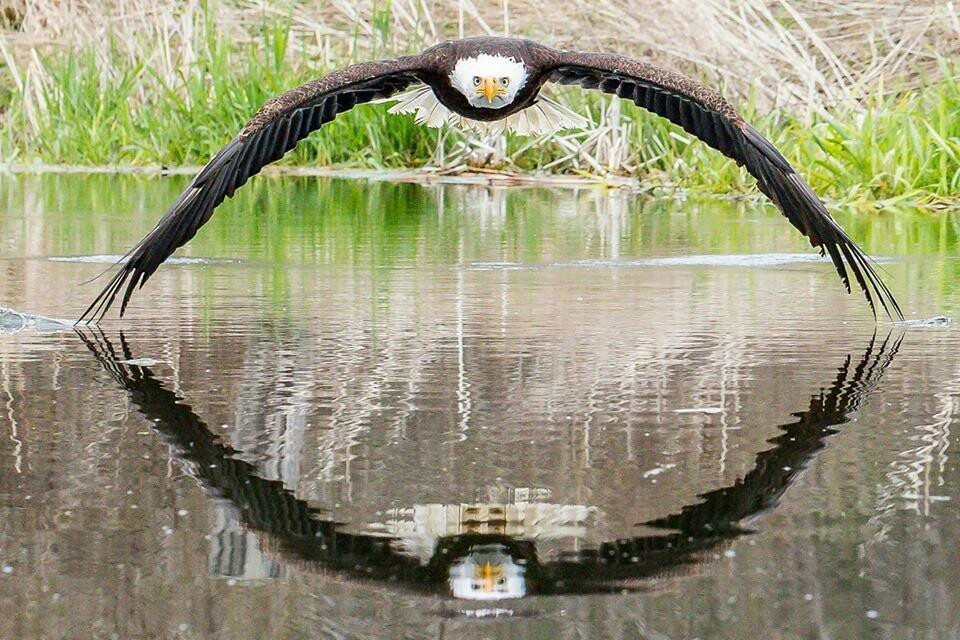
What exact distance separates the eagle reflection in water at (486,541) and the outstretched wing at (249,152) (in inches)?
72.0

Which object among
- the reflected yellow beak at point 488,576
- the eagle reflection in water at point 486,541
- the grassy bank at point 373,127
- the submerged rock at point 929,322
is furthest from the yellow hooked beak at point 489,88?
the grassy bank at point 373,127

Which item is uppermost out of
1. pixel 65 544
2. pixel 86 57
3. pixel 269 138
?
pixel 86 57

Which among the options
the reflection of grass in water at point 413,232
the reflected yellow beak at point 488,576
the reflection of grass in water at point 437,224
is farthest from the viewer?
the reflection of grass in water at point 437,224

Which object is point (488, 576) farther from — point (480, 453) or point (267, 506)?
point (480, 453)

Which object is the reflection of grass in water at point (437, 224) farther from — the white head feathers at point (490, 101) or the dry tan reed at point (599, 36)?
the dry tan reed at point (599, 36)

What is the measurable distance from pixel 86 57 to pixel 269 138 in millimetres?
11686

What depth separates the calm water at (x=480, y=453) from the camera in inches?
125

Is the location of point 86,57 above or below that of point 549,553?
above

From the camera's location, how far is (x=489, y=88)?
7715 mm

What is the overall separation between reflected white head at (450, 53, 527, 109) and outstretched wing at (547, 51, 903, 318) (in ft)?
2.21

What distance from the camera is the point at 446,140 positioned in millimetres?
16422

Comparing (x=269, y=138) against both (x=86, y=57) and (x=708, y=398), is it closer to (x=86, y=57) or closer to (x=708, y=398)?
(x=708, y=398)

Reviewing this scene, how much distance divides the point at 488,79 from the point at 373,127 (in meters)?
9.00

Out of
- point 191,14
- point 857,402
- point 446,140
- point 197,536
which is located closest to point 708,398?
point 857,402
